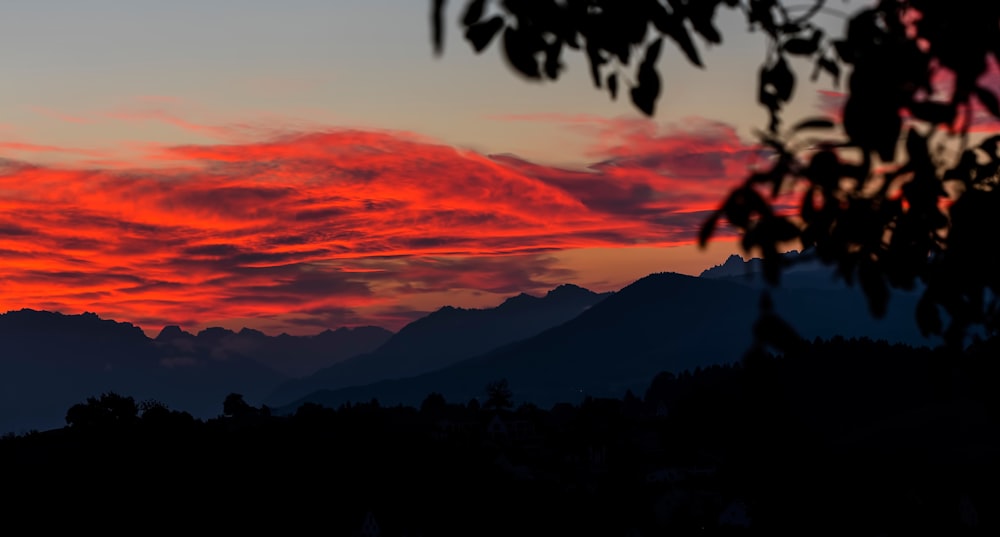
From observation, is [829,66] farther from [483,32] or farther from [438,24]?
[438,24]

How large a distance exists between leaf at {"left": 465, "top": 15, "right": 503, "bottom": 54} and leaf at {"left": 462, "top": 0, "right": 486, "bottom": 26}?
0.03 m

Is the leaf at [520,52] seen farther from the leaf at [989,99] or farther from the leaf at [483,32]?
the leaf at [989,99]

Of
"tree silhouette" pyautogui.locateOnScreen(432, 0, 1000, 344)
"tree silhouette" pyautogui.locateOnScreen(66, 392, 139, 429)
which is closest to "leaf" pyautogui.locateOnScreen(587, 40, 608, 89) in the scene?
"tree silhouette" pyautogui.locateOnScreen(432, 0, 1000, 344)

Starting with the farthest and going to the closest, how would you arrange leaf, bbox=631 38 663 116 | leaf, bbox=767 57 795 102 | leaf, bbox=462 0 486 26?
leaf, bbox=767 57 795 102, leaf, bbox=631 38 663 116, leaf, bbox=462 0 486 26

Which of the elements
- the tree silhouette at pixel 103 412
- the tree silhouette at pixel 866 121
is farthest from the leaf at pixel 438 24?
the tree silhouette at pixel 103 412

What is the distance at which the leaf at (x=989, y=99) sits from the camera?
750 cm

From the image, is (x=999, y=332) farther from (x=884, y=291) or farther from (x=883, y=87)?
(x=883, y=87)

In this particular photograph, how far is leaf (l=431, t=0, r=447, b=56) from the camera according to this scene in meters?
7.32

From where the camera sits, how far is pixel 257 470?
127500 millimetres

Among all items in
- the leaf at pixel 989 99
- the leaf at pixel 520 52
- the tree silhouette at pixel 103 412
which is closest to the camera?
the leaf at pixel 989 99

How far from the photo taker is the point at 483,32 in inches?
337

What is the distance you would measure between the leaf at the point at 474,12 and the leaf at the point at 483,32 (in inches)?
1.3

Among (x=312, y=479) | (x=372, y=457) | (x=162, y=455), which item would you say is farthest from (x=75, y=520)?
(x=372, y=457)

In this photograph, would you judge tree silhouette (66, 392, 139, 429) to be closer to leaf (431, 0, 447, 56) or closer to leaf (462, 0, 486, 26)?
leaf (462, 0, 486, 26)
